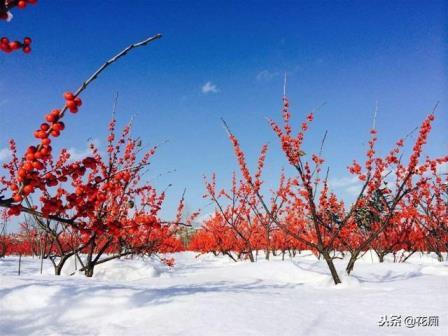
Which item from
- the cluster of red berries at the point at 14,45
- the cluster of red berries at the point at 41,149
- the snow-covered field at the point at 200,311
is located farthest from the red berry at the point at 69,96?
the snow-covered field at the point at 200,311

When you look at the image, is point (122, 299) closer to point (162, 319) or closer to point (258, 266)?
point (162, 319)

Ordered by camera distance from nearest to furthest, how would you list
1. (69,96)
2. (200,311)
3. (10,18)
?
(10,18) → (69,96) → (200,311)

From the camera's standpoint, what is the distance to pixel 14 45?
205 cm

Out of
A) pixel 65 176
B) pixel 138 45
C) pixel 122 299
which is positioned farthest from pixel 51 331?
pixel 138 45

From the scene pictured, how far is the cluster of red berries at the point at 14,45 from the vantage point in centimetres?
205

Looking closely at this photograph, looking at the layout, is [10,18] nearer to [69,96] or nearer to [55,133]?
[69,96]

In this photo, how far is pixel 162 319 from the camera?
2.84m

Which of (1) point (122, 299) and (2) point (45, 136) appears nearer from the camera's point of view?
(2) point (45, 136)

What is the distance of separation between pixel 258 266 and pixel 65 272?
4.67 meters

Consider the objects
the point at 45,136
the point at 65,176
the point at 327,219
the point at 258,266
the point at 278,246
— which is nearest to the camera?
the point at 45,136

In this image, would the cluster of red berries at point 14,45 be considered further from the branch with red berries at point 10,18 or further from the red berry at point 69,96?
the red berry at point 69,96

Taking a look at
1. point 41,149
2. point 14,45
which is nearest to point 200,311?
point 41,149

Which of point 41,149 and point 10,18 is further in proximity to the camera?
point 41,149

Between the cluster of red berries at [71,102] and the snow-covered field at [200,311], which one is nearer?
the cluster of red berries at [71,102]
